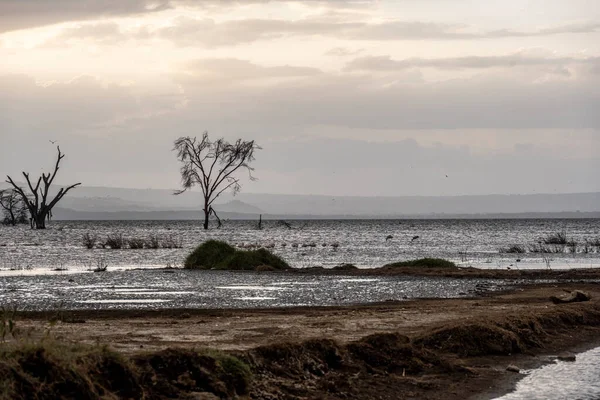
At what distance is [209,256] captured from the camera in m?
37.0

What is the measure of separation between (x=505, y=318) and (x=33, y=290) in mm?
13739

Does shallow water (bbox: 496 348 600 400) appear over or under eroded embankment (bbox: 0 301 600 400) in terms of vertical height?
under

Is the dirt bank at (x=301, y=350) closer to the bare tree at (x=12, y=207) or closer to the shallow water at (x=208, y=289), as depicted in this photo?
the shallow water at (x=208, y=289)

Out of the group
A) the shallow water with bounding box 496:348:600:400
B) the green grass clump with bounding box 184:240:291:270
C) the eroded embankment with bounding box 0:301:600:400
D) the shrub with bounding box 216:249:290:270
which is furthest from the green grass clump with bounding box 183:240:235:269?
the shallow water with bounding box 496:348:600:400

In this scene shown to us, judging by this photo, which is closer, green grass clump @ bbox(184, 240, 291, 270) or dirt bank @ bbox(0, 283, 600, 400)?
dirt bank @ bbox(0, 283, 600, 400)

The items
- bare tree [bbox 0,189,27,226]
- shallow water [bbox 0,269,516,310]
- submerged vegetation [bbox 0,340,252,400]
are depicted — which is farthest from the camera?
bare tree [bbox 0,189,27,226]

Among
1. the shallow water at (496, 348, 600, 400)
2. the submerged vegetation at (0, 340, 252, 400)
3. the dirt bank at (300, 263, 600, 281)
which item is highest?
the submerged vegetation at (0, 340, 252, 400)

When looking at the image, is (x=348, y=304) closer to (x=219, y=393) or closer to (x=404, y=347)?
(x=404, y=347)

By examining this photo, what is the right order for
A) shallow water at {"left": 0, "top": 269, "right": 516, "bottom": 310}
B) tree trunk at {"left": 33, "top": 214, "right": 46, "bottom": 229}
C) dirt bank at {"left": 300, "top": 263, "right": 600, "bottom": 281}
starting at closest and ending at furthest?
shallow water at {"left": 0, "top": 269, "right": 516, "bottom": 310} → dirt bank at {"left": 300, "top": 263, "right": 600, "bottom": 281} → tree trunk at {"left": 33, "top": 214, "right": 46, "bottom": 229}

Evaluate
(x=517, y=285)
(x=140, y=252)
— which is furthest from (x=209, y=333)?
(x=140, y=252)

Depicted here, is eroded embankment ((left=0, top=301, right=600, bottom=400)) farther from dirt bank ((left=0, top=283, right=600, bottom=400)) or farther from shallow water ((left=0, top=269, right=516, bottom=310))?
shallow water ((left=0, top=269, right=516, bottom=310))

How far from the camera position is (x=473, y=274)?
32.0 m

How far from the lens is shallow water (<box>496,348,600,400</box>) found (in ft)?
37.9

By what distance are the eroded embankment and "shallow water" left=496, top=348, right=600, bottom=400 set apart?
0.58 m
